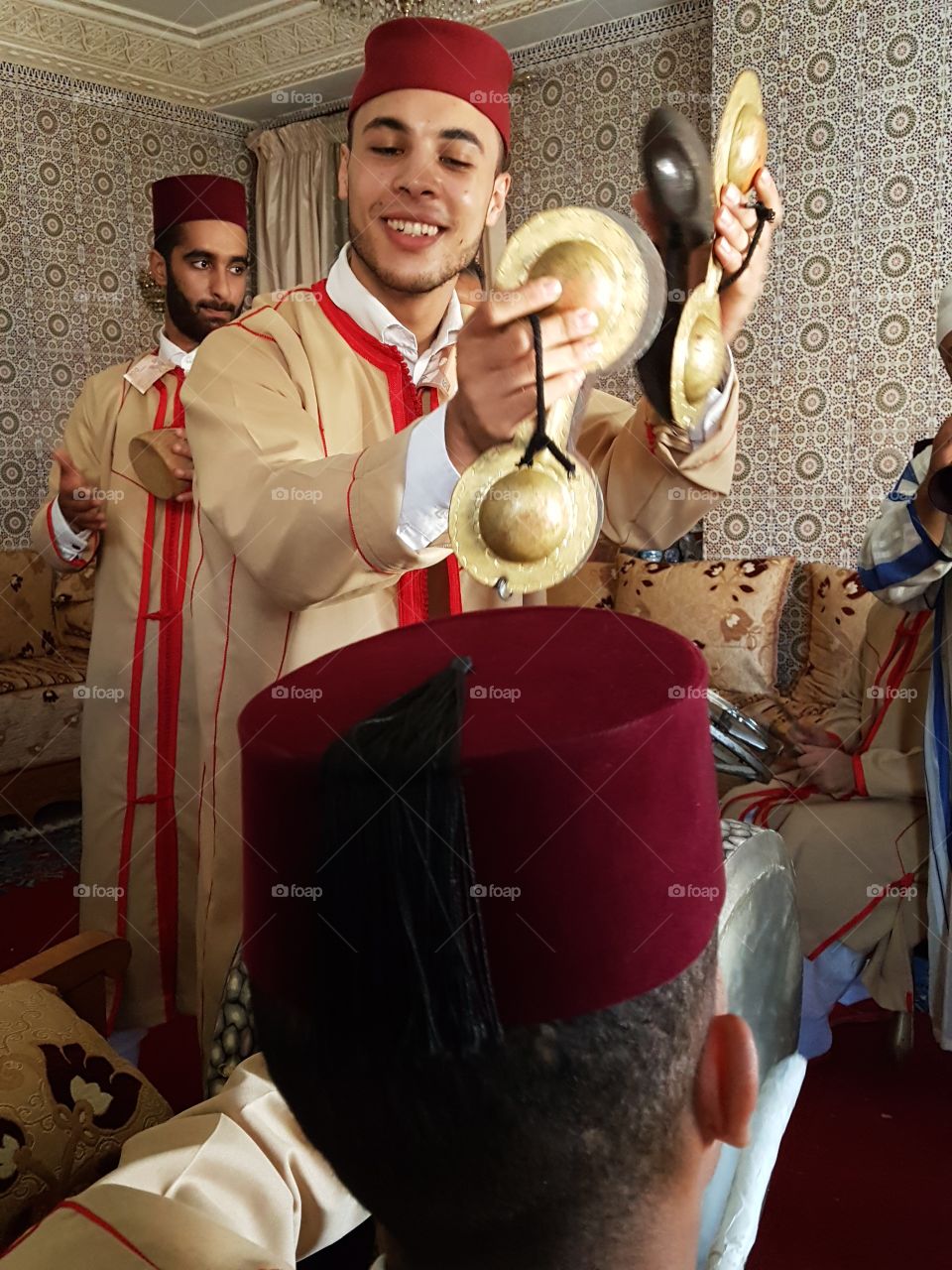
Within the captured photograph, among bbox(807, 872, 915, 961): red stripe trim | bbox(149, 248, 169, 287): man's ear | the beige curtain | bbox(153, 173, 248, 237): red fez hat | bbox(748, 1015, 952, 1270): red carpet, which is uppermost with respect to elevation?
the beige curtain

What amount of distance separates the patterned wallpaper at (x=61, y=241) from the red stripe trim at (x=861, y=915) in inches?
147

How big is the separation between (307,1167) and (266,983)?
0.85 feet

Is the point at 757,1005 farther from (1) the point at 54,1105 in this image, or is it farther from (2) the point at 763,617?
(2) the point at 763,617

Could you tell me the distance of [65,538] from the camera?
6.43ft

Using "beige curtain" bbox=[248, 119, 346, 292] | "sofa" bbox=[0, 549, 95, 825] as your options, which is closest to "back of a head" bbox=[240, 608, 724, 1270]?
"sofa" bbox=[0, 549, 95, 825]

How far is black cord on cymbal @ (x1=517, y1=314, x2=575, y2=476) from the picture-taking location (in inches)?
19.4

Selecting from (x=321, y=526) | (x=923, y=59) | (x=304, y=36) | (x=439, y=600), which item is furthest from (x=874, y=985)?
(x=304, y=36)

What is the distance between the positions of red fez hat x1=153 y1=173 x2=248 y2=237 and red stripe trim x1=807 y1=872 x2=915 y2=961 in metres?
1.91

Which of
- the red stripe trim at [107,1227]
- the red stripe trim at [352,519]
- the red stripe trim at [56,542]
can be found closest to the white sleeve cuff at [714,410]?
the red stripe trim at [352,519]

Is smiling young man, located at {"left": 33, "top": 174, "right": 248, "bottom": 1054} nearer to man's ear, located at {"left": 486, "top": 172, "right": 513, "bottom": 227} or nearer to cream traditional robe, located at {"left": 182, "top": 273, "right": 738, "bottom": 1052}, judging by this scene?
cream traditional robe, located at {"left": 182, "top": 273, "right": 738, "bottom": 1052}

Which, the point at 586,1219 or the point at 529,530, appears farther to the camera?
the point at 529,530

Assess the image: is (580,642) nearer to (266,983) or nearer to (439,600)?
(266,983)

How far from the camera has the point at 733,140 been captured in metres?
0.63

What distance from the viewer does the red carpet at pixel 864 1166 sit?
5.45 ft
